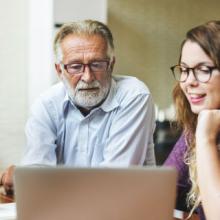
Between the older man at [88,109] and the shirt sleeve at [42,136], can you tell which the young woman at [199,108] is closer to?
the older man at [88,109]

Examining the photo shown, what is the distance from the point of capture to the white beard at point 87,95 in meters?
2.08

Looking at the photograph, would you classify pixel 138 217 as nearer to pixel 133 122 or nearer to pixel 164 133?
pixel 133 122

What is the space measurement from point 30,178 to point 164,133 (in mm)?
2603

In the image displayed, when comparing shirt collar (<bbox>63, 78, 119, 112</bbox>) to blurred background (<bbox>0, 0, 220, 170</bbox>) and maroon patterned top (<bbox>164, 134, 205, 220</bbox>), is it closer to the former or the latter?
maroon patterned top (<bbox>164, 134, 205, 220</bbox>)

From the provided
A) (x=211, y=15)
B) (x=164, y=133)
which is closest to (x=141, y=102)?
(x=164, y=133)

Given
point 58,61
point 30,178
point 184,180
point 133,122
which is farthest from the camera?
point 58,61

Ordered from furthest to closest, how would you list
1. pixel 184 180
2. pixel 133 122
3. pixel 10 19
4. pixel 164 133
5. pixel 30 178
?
pixel 164 133, pixel 10 19, pixel 133 122, pixel 184 180, pixel 30 178

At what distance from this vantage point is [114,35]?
3.11 m

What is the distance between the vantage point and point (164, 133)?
335cm

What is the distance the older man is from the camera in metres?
2.03

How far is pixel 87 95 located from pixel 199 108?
0.66 metres

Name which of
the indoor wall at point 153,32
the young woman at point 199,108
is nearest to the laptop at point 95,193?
the young woman at point 199,108

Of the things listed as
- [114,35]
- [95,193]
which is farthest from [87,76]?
[95,193]

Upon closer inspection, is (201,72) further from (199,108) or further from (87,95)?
(87,95)
